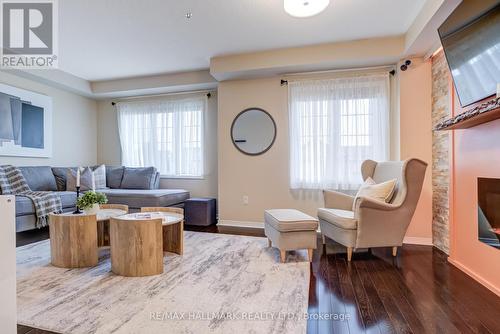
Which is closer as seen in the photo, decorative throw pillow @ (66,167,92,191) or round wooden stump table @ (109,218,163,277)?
round wooden stump table @ (109,218,163,277)

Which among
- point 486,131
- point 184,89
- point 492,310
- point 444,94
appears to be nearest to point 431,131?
point 444,94

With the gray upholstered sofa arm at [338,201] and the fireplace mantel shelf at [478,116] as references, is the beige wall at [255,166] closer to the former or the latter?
the gray upholstered sofa arm at [338,201]

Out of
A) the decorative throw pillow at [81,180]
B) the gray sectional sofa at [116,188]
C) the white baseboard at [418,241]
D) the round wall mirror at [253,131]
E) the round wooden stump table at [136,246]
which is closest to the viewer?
the round wooden stump table at [136,246]

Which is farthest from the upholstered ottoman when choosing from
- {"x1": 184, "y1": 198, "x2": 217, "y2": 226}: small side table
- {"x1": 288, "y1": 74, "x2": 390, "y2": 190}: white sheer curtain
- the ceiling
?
the ceiling

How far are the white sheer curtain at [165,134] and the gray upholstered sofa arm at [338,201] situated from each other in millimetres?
2365

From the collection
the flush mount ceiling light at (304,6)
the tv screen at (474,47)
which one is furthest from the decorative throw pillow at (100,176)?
the tv screen at (474,47)

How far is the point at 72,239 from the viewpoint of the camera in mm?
2324

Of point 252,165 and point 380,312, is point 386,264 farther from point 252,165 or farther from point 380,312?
point 252,165

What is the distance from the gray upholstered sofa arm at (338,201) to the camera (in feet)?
10.3

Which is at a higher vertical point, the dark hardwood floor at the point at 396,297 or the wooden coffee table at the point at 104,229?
the wooden coffee table at the point at 104,229

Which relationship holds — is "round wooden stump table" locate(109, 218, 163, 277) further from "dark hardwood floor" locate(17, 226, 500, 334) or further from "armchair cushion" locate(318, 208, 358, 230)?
"armchair cushion" locate(318, 208, 358, 230)

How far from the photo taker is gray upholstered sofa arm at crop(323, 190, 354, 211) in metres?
3.15

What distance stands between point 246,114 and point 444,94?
247 cm

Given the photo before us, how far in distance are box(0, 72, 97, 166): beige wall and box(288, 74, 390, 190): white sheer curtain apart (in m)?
4.00
